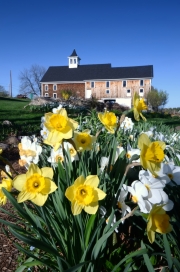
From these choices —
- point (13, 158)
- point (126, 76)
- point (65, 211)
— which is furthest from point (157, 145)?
point (126, 76)

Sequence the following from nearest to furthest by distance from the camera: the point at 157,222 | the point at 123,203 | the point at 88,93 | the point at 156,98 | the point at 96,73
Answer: the point at 157,222, the point at 123,203, the point at 156,98, the point at 88,93, the point at 96,73

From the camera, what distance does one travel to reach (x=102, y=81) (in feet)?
136

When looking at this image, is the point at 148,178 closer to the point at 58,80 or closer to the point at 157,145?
the point at 157,145

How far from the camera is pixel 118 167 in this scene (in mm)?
1376

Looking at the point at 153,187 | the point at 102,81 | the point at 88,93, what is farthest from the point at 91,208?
the point at 102,81

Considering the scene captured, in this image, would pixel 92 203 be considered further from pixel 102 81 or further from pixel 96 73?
pixel 96 73

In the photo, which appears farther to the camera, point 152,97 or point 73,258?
point 152,97

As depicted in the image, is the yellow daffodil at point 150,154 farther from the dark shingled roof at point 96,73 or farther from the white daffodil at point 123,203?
the dark shingled roof at point 96,73

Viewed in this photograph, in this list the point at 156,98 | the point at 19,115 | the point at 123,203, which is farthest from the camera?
the point at 156,98

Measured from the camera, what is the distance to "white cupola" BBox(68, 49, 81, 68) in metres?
45.3

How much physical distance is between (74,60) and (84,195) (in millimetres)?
46745

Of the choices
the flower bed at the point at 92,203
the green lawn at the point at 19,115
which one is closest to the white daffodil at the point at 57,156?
the flower bed at the point at 92,203

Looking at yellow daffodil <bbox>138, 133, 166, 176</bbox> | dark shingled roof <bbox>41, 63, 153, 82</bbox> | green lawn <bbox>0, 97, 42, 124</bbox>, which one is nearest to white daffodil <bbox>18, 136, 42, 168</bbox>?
yellow daffodil <bbox>138, 133, 166, 176</bbox>

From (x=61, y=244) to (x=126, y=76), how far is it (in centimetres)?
4119
